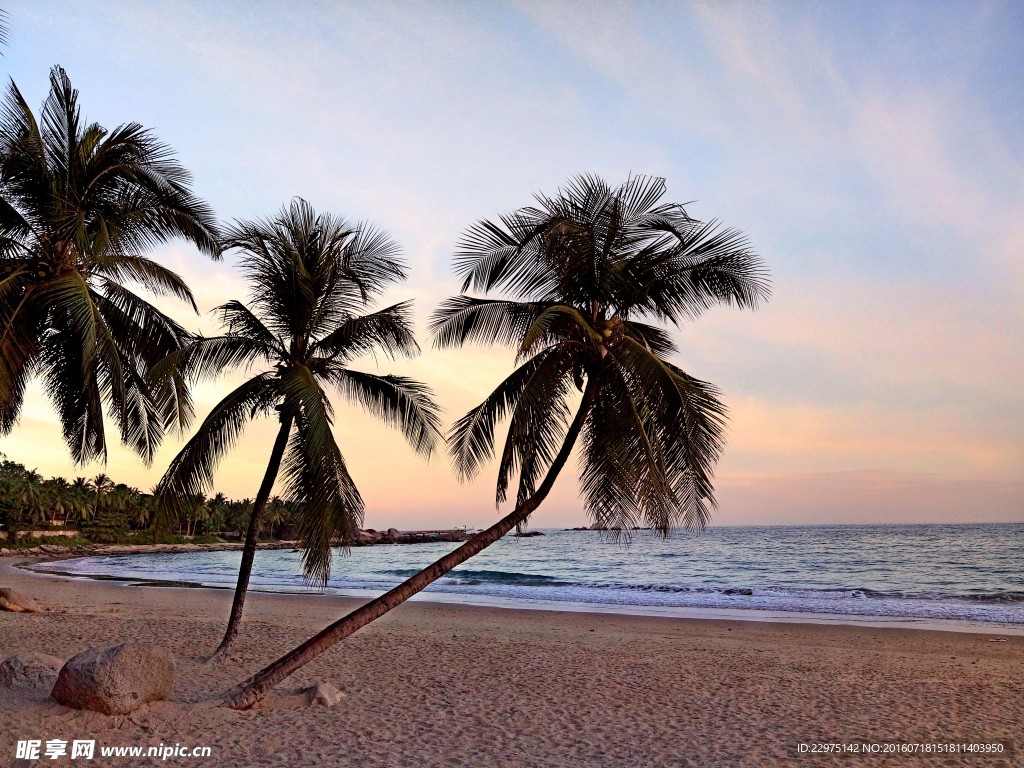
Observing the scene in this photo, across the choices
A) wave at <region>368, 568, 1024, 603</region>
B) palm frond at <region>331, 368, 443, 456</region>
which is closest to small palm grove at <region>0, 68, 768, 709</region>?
palm frond at <region>331, 368, 443, 456</region>

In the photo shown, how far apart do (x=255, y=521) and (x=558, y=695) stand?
4.35m

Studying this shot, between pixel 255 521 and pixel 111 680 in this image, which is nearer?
pixel 111 680

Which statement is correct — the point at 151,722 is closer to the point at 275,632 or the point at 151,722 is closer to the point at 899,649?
the point at 275,632

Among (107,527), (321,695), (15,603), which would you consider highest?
(321,695)

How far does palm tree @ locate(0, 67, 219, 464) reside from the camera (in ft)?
29.6

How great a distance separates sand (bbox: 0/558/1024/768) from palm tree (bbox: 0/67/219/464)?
3713mm

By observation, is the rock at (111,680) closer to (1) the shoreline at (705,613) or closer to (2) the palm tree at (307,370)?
(2) the palm tree at (307,370)

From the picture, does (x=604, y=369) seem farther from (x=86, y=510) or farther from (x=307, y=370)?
(x=86, y=510)

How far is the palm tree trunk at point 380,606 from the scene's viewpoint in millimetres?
7223

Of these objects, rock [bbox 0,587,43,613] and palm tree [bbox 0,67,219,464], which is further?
rock [bbox 0,587,43,613]

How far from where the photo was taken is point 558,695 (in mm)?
8875

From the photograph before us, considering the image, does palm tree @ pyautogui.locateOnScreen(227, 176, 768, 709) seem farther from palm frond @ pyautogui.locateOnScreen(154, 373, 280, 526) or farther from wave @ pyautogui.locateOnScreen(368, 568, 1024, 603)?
wave @ pyautogui.locateOnScreen(368, 568, 1024, 603)

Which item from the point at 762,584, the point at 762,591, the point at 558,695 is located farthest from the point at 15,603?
the point at 762,584

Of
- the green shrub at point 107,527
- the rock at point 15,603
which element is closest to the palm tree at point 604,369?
the rock at point 15,603
